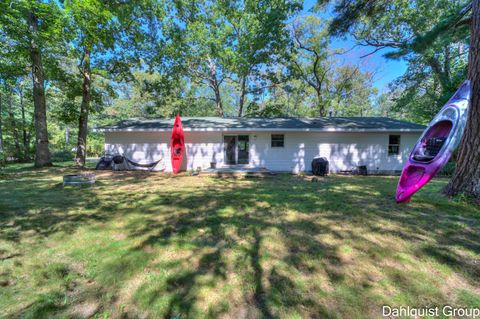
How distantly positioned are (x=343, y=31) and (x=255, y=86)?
11952 mm

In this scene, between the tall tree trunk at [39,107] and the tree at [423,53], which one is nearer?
the tall tree trunk at [39,107]

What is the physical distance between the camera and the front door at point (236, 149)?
11.2m

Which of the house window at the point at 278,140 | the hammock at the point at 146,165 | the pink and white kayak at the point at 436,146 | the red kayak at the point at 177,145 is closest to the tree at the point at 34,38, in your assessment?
the hammock at the point at 146,165

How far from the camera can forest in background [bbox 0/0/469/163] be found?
9.24 metres

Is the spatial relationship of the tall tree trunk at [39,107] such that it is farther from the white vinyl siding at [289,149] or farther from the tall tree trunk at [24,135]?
the tall tree trunk at [24,135]

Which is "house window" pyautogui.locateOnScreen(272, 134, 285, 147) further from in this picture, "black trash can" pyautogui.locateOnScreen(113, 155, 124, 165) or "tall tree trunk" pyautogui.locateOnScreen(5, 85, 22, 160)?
"tall tree trunk" pyautogui.locateOnScreen(5, 85, 22, 160)

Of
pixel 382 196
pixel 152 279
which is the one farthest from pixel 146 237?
pixel 382 196

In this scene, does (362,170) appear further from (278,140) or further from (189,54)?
(189,54)

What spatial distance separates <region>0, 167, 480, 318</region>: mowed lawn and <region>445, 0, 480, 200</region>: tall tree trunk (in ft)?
1.51

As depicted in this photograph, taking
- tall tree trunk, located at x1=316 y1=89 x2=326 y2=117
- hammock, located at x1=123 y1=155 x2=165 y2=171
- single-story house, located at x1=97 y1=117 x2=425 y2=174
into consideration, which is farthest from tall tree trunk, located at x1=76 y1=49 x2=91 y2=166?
tall tree trunk, located at x1=316 y1=89 x2=326 y2=117

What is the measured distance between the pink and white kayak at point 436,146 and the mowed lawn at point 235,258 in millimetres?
473

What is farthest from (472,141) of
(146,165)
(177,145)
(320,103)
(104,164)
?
(320,103)

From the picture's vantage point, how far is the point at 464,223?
3.54 m

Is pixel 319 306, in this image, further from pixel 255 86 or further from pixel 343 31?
pixel 255 86
